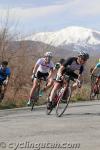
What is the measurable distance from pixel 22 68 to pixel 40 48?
7.18 feet

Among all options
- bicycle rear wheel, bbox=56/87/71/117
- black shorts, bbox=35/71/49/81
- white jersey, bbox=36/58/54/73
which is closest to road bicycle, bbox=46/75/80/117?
bicycle rear wheel, bbox=56/87/71/117

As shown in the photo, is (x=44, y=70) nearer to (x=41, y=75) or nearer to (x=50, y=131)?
(x=41, y=75)

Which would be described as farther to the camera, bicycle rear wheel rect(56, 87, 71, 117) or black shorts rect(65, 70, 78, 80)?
bicycle rear wheel rect(56, 87, 71, 117)

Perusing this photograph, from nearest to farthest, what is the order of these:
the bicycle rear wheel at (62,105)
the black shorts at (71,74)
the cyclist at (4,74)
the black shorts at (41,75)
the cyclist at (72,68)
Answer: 1. the cyclist at (72,68)
2. the black shorts at (71,74)
3. the bicycle rear wheel at (62,105)
4. the black shorts at (41,75)
5. the cyclist at (4,74)

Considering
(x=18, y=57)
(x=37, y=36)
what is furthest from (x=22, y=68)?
(x=37, y=36)

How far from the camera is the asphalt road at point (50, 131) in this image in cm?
925

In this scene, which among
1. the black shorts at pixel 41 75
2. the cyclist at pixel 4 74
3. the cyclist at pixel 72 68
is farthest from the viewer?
the cyclist at pixel 4 74

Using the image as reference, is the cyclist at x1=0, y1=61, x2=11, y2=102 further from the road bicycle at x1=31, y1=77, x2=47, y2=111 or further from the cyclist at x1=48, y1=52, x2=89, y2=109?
the cyclist at x1=48, y1=52, x2=89, y2=109

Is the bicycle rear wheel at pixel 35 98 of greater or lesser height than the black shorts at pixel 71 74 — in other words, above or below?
below

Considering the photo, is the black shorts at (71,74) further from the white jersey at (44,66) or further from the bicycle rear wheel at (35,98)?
the bicycle rear wheel at (35,98)

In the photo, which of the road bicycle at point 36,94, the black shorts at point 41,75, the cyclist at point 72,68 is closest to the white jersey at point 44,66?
the black shorts at point 41,75

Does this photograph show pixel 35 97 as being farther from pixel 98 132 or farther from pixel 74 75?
pixel 98 132

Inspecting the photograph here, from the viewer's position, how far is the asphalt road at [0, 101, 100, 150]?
30.3 feet

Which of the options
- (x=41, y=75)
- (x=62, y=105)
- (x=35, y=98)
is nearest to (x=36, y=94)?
(x=35, y=98)
